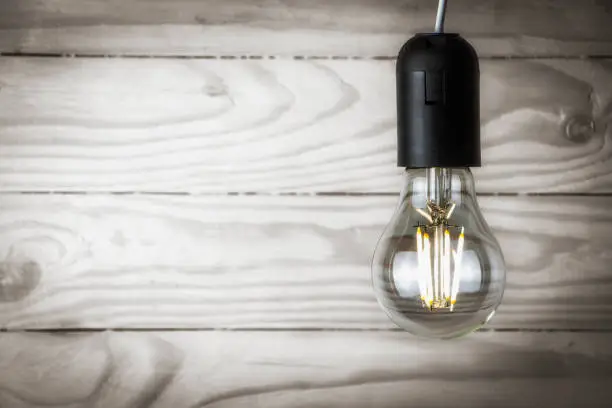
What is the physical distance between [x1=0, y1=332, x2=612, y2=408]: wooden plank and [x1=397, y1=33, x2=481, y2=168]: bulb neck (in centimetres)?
32

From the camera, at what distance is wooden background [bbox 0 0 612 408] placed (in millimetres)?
1002

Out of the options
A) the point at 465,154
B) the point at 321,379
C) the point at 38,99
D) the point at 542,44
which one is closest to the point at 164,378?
the point at 321,379

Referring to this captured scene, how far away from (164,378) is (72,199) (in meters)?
0.25

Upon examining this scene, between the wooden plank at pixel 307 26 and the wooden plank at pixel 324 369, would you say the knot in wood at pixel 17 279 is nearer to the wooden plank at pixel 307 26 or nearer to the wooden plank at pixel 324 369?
the wooden plank at pixel 324 369

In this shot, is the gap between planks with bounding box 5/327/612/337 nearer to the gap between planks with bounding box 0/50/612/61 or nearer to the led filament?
the led filament

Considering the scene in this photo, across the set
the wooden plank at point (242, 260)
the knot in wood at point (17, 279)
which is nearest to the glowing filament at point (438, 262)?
the wooden plank at point (242, 260)

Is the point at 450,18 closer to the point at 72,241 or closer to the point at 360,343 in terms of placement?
the point at 360,343

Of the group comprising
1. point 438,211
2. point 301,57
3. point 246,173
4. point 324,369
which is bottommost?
point 324,369

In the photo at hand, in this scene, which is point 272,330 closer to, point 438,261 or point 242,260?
point 242,260

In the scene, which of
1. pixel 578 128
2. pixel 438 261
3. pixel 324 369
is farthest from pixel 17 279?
pixel 578 128

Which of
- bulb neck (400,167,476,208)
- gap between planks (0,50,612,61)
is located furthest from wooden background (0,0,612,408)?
bulb neck (400,167,476,208)

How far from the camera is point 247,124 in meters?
1.00

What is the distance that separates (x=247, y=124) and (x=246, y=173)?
6 cm

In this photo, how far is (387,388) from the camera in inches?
39.9
